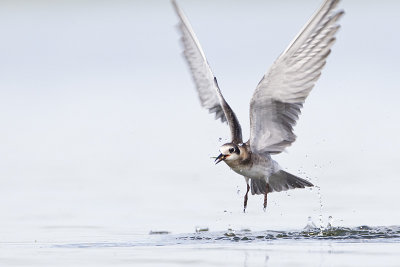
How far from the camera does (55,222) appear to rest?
45.6 feet

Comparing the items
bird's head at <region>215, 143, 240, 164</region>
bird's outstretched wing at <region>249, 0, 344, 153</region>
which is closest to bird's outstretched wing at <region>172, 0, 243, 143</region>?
bird's outstretched wing at <region>249, 0, 344, 153</region>

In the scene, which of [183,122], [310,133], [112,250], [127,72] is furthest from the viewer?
[127,72]

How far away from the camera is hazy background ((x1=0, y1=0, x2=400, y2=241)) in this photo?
47.1ft

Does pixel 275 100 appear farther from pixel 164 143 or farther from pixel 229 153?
pixel 164 143

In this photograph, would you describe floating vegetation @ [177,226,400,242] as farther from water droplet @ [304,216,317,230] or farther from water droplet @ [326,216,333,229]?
water droplet @ [326,216,333,229]

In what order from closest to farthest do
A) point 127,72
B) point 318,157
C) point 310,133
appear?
point 318,157 < point 310,133 < point 127,72

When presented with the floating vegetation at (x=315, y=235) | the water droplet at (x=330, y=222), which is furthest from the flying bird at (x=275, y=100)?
the floating vegetation at (x=315, y=235)

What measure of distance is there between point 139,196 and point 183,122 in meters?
5.79

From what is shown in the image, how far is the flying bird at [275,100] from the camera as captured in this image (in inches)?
534

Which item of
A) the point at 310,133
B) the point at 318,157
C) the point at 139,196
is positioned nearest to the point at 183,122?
the point at 310,133

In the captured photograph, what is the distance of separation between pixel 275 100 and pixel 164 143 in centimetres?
534

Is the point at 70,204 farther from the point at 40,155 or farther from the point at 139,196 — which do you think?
the point at 40,155

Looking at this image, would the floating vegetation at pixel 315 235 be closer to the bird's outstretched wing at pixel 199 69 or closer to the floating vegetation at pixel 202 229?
the floating vegetation at pixel 202 229

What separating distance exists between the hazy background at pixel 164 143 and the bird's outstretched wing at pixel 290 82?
923 millimetres
